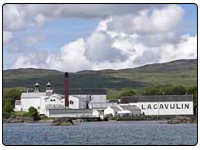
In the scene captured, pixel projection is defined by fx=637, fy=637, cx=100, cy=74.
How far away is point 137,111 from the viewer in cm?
5472

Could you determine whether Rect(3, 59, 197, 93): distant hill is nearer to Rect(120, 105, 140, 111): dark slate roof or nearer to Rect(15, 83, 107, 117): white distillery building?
Rect(15, 83, 107, 117): white distillery building

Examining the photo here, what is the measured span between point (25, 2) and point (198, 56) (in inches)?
81.2

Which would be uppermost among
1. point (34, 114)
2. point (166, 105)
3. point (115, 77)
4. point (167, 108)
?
point (115, 77)

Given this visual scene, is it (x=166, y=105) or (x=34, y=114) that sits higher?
(x=166, y=105)

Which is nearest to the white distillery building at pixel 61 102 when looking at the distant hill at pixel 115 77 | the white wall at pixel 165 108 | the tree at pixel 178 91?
the white wall at pixel 165 108

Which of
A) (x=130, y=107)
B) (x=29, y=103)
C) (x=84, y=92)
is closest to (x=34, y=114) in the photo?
(x=29, y=103)

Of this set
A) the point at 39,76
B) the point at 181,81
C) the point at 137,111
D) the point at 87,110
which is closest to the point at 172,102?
the point at 137,111

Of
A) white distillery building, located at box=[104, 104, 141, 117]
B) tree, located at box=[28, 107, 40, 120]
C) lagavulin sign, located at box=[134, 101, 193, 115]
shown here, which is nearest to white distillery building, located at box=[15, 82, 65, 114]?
tree, located at box=[28, 107, 40, 120]

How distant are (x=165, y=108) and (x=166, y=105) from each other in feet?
0.88

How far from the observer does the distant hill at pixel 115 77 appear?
10119cm

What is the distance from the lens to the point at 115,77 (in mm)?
110938

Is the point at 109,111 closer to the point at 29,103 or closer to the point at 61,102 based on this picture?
the point at 61,102

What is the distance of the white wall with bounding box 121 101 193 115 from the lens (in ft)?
174

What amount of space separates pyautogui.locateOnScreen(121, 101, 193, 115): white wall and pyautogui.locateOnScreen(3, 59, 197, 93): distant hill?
40.6m
